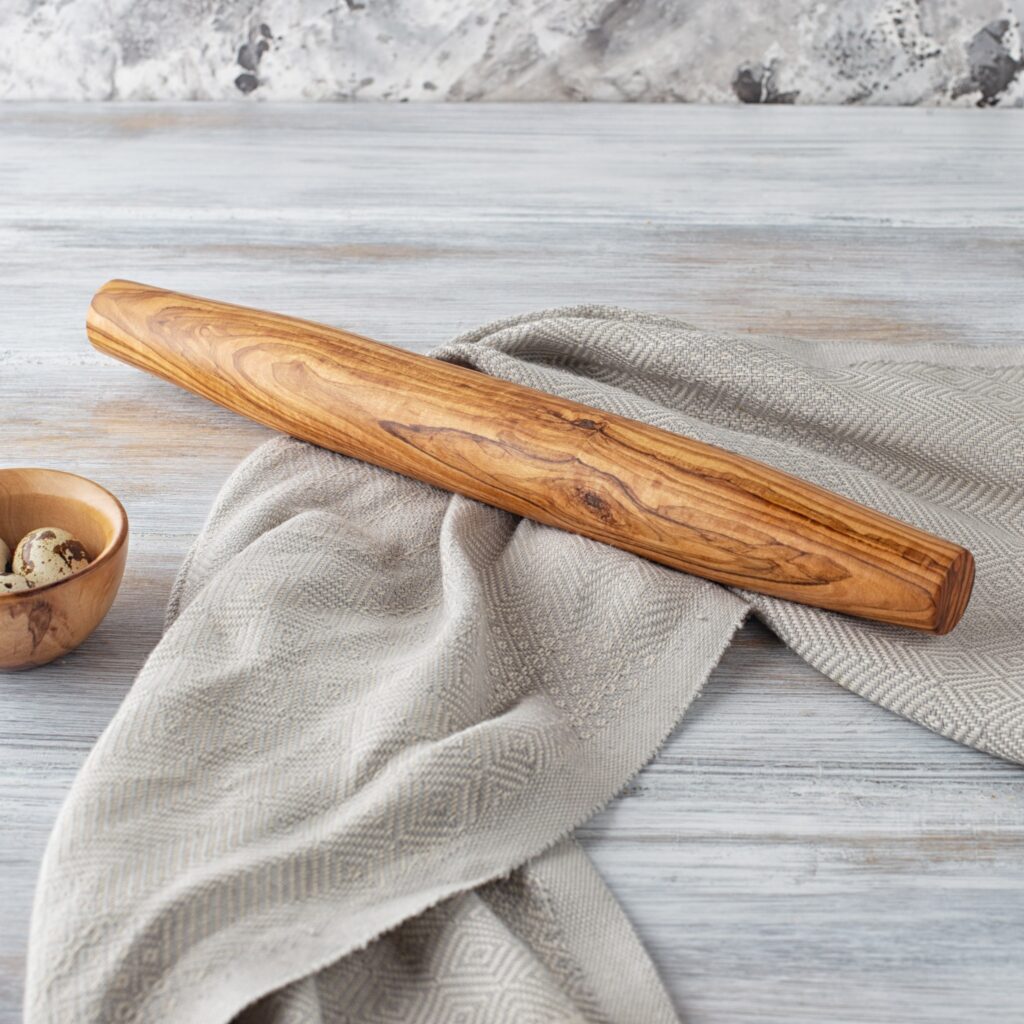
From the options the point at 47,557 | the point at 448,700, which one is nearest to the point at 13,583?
the point at 47,557

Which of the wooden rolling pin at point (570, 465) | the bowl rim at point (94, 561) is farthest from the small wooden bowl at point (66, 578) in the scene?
the wooden rolling pin at point (570, 465)

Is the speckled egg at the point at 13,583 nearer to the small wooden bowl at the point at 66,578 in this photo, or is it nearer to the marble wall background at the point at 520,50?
the small wooden bowl at the point at 66,578

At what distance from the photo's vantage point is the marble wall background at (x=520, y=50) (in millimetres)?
1939

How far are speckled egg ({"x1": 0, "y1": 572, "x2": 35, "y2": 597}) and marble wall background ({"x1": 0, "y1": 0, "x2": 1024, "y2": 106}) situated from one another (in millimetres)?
1525

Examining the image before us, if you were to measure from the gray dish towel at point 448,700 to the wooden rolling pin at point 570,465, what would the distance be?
20mm

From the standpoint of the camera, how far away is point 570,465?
75 centimetres

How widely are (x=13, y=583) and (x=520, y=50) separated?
1549mm

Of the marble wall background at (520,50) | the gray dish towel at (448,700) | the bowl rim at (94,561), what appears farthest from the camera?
the marble wall background at (520,50)

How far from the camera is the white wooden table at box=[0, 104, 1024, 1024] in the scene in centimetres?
54

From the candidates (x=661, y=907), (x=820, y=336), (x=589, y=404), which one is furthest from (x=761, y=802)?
(x=820, y=336)

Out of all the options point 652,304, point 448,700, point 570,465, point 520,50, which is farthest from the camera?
point 520,50

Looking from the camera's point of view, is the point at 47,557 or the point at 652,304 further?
the point at 652,304

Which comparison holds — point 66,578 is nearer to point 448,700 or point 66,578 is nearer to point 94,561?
point 94,561

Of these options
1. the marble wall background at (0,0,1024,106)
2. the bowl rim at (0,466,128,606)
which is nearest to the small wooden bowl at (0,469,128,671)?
the bowl rim at (0,466,128,606)
